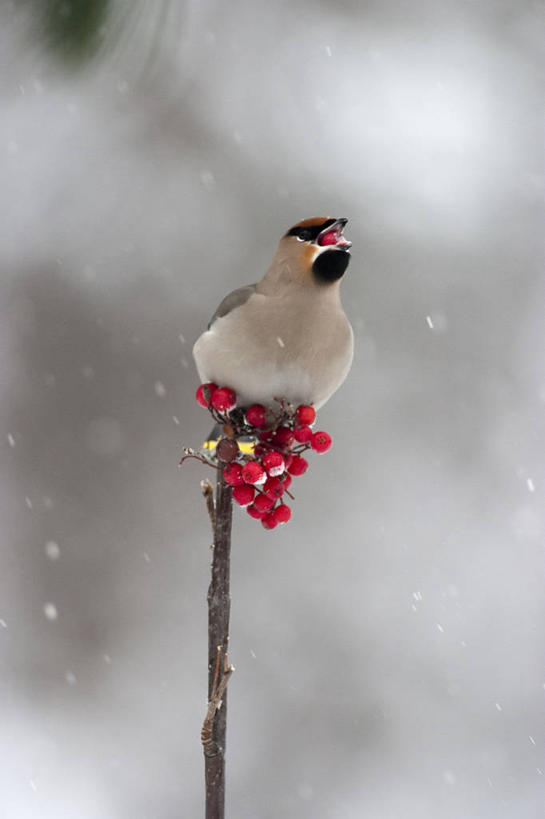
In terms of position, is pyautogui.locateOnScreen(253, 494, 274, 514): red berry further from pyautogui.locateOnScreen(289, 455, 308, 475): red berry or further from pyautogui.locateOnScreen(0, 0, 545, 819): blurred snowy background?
pyautogui.locateOnScreen(0, 0, 545, 819): blurred snowy background

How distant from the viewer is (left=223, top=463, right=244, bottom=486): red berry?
0.88 meters

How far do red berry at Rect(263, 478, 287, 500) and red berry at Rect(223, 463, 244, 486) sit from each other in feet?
0.13

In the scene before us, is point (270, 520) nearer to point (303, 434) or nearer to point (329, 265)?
point (303, 434)

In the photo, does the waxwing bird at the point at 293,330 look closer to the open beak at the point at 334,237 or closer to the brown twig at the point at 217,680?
the open beak at the point at 334,237

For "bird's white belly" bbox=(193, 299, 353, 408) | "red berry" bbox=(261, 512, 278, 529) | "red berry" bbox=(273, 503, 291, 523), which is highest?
"bird's white belly" bbox=(193, 299, 353, 408)

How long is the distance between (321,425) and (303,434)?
1.69 metres

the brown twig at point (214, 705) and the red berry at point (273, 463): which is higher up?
the red berry at point (273, 463)

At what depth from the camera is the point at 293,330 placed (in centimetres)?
92

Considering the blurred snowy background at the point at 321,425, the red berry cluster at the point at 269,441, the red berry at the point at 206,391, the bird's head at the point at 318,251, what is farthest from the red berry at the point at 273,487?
the blurred snowy background at the point at 321,425

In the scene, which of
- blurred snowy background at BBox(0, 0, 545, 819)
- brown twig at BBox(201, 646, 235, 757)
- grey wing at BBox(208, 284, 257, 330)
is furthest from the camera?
blurred snowy background at BBox(0, 0, 545, 819)

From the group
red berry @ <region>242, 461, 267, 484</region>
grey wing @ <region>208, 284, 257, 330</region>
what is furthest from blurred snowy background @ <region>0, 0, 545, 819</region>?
red berry @ <region>242, 461, 267, 484</region>

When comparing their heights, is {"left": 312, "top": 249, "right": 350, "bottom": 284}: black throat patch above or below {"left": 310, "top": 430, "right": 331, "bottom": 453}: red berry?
above

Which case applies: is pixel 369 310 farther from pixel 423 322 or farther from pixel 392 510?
pixel 392 510

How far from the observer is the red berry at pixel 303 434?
93 centimetres
